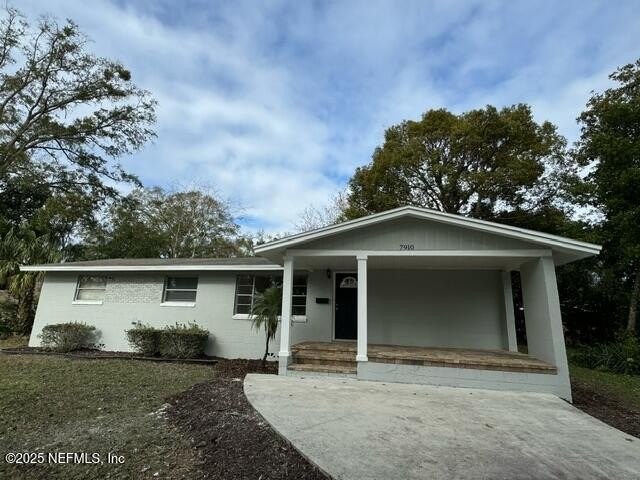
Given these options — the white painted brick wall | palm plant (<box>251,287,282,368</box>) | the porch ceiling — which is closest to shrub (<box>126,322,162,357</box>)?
the white painted brick wall

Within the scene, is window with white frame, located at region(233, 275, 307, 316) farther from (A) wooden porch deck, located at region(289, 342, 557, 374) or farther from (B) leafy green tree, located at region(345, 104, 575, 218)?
(B) leafy green tree, located at region(345, 104, 575, 218)

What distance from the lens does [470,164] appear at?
1497cm

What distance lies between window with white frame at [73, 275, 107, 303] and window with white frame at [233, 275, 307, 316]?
4378mm

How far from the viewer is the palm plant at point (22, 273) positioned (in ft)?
39.8

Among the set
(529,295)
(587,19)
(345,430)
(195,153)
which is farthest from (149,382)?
(195,153)

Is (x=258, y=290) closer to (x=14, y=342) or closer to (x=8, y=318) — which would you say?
(x=14, y=342)

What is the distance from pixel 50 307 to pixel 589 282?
18.5 meters

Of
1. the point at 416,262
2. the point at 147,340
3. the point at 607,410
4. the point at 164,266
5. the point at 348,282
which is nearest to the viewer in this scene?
the point at 607,410

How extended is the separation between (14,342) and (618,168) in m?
19.5

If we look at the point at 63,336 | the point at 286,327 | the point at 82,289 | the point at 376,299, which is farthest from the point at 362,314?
the point at 82,289

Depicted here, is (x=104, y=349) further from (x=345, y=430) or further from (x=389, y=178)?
(x=389, y=178)

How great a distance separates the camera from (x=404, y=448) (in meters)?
3.48

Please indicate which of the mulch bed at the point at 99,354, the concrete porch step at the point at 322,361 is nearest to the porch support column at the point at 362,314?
the concrete porch step at the point at 322,361

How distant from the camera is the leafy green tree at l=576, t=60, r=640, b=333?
32.2 feet
